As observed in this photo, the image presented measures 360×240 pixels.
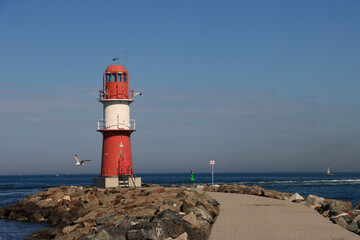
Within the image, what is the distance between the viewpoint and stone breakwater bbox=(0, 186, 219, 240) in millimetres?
13547

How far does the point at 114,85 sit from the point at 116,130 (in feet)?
10.2

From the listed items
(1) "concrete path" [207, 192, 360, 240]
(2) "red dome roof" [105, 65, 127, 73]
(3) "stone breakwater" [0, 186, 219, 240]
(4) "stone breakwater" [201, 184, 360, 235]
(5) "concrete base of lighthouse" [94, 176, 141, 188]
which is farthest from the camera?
(2) "red dome roof" [105, 65, 127, 73]

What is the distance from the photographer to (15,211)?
29.3 m

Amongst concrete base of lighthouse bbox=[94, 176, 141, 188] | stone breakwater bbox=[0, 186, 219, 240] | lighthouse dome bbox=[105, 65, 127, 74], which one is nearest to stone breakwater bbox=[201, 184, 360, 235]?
stone breakwater bbox=[0, 186, 219, 240]

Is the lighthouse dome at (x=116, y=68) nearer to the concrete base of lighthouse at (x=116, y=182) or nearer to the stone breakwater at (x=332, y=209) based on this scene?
the concrete base of lighthouse at (x=116, y=182)

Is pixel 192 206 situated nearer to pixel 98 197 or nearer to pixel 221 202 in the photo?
pixel 221 202

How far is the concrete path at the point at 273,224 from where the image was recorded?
1327 cm

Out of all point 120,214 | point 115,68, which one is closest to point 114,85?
point 115,68

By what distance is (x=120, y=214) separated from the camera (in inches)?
746

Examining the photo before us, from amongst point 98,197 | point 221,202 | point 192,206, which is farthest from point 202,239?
point 98,197

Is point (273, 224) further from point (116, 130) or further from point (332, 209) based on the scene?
point (116, 130)

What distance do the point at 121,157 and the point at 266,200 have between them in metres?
13.1

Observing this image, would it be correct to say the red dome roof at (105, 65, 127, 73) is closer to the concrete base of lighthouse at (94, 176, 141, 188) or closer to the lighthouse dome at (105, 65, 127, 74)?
the lighthouse dome at (105, 65, 127, 74)

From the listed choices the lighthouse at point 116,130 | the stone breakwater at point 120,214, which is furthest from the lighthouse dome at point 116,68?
the stone breakwater at point 120,214
